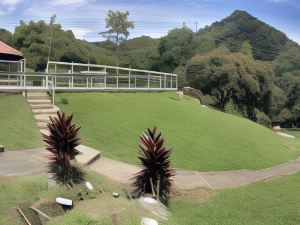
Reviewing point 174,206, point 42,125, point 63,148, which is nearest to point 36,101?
point 42,125

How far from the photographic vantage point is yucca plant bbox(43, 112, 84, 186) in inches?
397

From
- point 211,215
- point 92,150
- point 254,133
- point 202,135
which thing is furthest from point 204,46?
point 211,215

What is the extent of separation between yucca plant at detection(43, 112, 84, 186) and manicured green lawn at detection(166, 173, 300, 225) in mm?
2322

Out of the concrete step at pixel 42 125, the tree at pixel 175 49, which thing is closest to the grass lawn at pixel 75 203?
the concrete step at pixel 42 125

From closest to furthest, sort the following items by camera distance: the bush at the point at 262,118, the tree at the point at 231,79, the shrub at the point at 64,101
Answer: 1. the shrub at the point at 64,101
2. the bush at the point at 262,118
3. the tree at the point at 231,79

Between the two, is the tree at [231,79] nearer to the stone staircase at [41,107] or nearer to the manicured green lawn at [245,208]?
the stone staircase at [41,107]

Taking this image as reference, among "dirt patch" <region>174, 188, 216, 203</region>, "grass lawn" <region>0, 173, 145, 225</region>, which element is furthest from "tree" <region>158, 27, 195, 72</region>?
"grass lawn" <region>0, 173, 145, 225</region>

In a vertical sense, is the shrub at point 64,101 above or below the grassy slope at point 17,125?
above

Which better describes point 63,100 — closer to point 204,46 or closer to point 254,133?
point 254,133

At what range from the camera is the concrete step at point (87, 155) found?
1189cm

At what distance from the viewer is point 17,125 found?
15.5 metres

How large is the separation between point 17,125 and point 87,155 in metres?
4.02

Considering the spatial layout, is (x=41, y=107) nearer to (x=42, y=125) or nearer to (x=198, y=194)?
(x=42, y=125)

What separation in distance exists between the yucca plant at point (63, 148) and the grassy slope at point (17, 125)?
340cm
